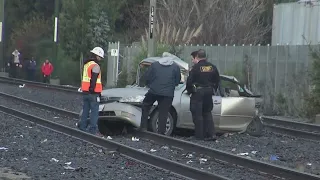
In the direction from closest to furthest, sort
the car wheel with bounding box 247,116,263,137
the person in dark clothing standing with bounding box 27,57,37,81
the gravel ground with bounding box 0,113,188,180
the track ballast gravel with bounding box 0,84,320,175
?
the gravel ground with bounding box 0,113,188,180, the track ballast gravel with bounding box 0,84,320,175, the car wheel with bounding box 247,116,263,137, the person in dark clothing standing with bounding box 27,57,37,81

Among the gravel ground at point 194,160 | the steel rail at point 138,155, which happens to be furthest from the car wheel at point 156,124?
the steel rail at point 138,155

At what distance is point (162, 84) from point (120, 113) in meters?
1.02

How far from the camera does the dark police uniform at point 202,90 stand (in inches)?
607

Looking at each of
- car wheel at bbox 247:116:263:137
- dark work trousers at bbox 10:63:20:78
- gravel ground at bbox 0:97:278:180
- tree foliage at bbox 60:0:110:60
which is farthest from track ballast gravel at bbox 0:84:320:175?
dark work trousers at bbox 10:63:20:78

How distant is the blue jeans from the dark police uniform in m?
1.86

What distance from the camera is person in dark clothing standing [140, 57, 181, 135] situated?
51.0 ft

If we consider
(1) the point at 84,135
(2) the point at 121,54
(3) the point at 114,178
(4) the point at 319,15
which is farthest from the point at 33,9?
(3) the point at 114,178

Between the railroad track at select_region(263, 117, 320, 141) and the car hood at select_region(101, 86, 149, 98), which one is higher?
the car hood at select_region(101, 86, 149, 98)

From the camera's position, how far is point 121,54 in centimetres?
3919

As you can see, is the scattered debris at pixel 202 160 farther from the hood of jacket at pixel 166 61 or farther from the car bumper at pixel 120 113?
the hood of jacket at pixel 166 61

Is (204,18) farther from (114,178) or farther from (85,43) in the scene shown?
(114,178)

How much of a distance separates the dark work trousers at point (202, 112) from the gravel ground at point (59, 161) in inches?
92.6

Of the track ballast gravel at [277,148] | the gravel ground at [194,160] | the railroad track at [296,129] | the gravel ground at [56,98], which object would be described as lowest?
the gravel ground at [56,98]

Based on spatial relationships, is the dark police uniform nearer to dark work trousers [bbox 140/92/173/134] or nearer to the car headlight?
dark work trousers [bbox 140/92/173/134]
